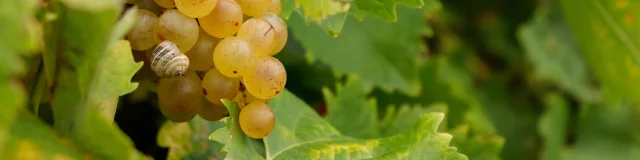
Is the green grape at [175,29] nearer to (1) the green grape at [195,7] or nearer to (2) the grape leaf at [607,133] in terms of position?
(1) the green grape at [195,7]

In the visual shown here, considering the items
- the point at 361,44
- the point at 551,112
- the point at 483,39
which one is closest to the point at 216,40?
the point at 361,44

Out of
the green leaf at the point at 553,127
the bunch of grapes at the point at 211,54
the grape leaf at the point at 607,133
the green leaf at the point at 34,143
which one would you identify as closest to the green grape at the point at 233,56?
the bunch of grapes at the point at 211,54

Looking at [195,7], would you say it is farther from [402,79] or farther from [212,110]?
[402,79]

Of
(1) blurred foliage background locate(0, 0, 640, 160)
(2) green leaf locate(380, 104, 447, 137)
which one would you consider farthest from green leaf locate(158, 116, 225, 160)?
(2) green leaf locate(380, 104, 447, 137)

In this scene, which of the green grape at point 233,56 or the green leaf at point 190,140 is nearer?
the green grape at point 233,56

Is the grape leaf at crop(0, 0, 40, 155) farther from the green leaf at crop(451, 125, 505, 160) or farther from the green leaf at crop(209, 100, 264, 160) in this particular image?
the green leaf at crop(451, 125, 505, 160)

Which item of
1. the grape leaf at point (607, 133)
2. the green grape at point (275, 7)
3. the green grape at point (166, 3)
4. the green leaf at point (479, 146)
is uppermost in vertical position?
the grape leaf at point (607, 133)

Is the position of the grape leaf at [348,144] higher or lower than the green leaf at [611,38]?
lower
